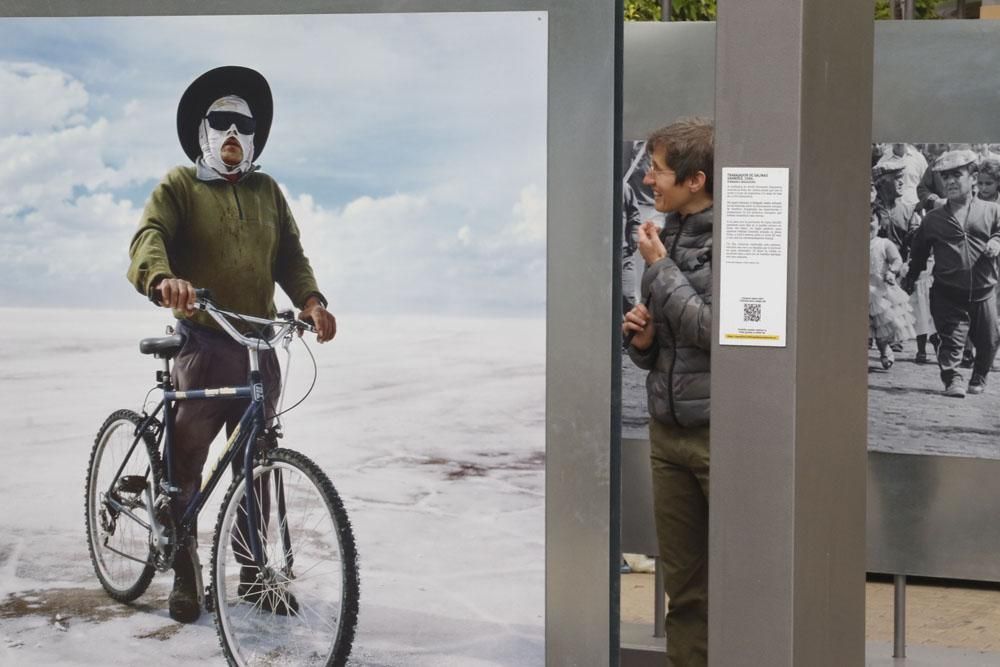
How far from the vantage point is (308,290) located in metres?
3.28

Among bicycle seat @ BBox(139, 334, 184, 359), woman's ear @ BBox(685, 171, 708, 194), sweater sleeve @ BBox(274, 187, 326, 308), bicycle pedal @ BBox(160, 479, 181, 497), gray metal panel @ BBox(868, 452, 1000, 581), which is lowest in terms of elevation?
gray metal panel @ BBox(868, 452, 1000, 581)

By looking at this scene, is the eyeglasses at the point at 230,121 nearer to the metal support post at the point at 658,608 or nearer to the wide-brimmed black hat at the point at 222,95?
the wide-brimmed black hat at the point at 222,95

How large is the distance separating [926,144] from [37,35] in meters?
3.07

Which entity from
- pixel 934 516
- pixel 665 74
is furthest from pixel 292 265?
pixel 934 516

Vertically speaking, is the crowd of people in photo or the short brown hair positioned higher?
the short brown hair

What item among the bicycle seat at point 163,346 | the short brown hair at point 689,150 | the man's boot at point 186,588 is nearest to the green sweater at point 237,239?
the bicycle seat at point 163,346

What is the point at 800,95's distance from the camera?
2.78 meters

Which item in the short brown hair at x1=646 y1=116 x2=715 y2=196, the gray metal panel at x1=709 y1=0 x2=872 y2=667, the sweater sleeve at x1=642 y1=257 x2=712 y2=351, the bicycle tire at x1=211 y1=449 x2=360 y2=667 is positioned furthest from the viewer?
the short brown hair at x1=646 y1=116 x2=715 y2=196

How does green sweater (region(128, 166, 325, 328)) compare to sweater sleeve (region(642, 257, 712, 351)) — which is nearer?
green sweater (region(128, 166, 325, 328))

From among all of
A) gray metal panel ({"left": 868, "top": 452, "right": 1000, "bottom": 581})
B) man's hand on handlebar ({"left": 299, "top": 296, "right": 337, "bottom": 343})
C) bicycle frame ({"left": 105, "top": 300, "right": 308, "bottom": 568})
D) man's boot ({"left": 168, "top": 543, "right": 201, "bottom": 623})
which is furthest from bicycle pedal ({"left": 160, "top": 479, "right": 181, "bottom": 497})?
gray metal panel ({"left": 868, "top": 452, "right": 1000, "bottom": 581})

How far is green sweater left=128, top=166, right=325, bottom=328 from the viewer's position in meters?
3.26

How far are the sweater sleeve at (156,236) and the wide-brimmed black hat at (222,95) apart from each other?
11 centimetres

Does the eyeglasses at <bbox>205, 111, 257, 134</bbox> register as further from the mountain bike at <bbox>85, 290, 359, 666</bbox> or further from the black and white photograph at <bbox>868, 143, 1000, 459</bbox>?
the black and white photograph at <bbox>868, 143, 1000, 459</bbox>

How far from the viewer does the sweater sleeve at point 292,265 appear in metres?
3.26
